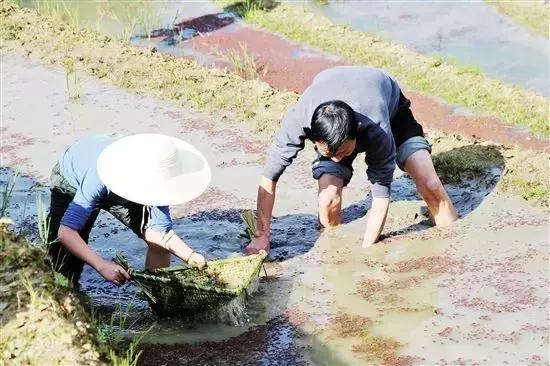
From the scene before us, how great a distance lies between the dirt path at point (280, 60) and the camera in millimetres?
7629

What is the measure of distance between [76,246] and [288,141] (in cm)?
124

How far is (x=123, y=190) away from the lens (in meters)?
3.95

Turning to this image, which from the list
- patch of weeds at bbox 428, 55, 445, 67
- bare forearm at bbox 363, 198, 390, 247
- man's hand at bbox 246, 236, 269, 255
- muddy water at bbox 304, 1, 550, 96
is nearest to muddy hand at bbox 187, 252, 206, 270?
man's hand at bbox 246, 236, 269, 255

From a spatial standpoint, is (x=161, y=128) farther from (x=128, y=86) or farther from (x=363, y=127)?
(x=363, y=127)

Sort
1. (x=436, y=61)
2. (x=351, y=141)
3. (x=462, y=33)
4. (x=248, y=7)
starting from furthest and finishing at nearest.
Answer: (x=248, y=7) < (x=462, y=33) < (x=436, y=61) < (x=351, y=141)

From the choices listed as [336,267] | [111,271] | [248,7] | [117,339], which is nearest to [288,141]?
[336,267]

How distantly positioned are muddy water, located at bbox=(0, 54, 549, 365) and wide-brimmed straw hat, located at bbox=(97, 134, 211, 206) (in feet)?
2.47

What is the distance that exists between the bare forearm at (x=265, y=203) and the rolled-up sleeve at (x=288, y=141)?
0.09 metres

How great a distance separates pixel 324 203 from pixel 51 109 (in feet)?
10.7

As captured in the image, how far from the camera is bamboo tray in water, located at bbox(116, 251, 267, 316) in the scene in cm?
421

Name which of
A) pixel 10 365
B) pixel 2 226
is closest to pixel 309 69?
pixel 2 226

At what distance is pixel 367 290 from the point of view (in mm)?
4789

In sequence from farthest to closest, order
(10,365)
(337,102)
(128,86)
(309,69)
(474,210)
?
1. (309,69)
2. (128,86)
3. (474,210)
4. (337,102)
5. (10,365)

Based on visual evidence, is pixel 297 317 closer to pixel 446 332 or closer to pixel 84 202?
pixel 446 332
